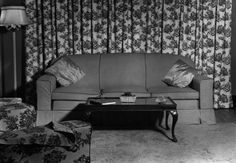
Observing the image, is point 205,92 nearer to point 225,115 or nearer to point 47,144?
point 225,115

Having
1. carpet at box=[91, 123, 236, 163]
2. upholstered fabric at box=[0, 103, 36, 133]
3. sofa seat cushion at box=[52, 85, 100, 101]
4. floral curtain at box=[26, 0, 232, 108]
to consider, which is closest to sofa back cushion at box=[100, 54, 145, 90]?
floral curtain at box=[26, 0, 232, 108]

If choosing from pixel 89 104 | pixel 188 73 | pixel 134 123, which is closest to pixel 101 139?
pixel 89 104

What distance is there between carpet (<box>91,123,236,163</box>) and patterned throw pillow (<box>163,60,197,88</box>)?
63 centimetres

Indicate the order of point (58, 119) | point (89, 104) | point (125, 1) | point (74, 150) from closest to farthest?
1. point (74, 150)
2. point (89, 104)
3. point (58, 119)
4. point (125, 1)

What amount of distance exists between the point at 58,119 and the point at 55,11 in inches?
66.3

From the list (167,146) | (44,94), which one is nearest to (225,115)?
(167,146)

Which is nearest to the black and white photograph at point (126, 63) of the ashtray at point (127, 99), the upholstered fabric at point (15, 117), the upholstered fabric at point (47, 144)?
the ashtray at point (127, 99)

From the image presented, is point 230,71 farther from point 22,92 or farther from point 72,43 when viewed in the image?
point 22,92

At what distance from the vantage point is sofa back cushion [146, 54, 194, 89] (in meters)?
5.62

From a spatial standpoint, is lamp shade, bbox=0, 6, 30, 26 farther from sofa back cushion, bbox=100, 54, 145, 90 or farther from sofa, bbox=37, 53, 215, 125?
sofa back cushion, bbox=100, 54, 145, 90

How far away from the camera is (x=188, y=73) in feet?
17.4

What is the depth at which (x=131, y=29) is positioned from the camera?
5.94m

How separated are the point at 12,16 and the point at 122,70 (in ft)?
5.28

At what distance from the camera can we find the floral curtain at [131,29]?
19.3 feet
